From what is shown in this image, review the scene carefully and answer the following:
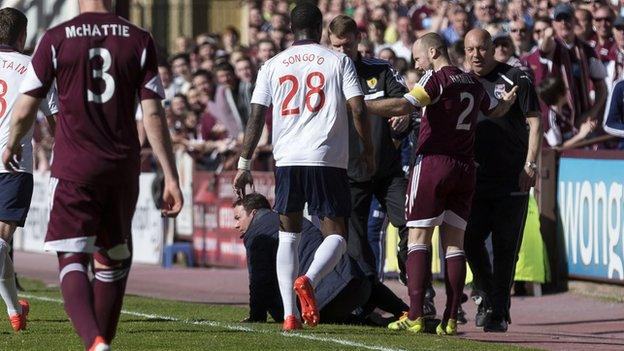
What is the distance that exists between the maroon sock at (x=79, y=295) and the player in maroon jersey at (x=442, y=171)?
9.23 feet

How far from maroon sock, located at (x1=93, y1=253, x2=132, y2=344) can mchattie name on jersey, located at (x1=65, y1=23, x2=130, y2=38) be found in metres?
1.10

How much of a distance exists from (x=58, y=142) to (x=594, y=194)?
741cm

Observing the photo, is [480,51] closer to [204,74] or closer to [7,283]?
[7,283]

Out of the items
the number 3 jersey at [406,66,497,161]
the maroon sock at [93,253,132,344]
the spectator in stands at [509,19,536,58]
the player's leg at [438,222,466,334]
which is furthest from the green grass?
the spectator in stands at [509,19,536,58]

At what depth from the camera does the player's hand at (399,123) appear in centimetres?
1088

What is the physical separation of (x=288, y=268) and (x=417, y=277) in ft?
2.79

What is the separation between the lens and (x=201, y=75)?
1961 cm

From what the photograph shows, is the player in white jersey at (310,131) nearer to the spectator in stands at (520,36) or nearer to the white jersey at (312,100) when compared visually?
the white jersey at (312,100)

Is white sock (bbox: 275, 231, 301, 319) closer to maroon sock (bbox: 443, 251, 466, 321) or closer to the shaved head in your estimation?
maroon sock (bbox: 443, 251, 466, 321)

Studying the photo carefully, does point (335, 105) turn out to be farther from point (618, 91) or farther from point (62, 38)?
point (618, 91)

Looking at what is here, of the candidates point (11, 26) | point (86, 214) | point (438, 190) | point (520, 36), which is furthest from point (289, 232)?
point (520, 36)

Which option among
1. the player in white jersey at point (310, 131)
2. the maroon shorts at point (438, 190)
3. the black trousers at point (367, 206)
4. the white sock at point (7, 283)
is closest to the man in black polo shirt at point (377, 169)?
the black trousers at point (367, 206)

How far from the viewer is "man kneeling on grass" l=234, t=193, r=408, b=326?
10.5 m

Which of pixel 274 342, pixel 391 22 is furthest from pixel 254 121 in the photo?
pixel 391 22
